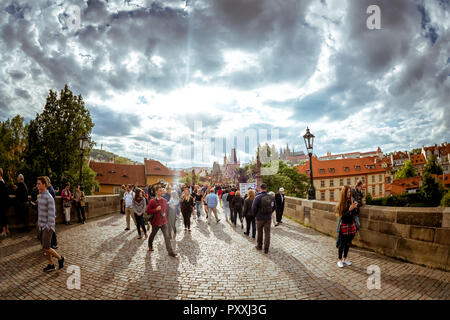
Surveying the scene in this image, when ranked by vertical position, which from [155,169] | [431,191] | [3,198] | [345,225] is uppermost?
[155,169]

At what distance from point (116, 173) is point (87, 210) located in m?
40.2

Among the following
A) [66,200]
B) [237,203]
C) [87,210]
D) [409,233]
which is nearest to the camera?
[409,233]

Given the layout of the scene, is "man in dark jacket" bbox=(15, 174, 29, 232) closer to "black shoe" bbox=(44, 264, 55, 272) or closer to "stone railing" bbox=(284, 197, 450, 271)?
"black shoe" bbox=(44, 264, 55, 272)

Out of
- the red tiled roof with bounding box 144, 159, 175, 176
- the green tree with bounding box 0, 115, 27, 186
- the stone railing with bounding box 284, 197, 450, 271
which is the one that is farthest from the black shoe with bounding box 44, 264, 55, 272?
the red tiled roof with bounding box 144, 159, 175, 176

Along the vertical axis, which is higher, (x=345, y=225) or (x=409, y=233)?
(x=345, y=225)

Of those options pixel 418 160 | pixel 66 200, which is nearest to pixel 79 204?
pixel 66 200

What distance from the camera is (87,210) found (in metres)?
11.1

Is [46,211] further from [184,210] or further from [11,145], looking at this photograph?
[11,145]

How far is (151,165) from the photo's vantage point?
54.9 metres

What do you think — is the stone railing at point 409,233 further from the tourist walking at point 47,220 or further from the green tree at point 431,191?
the green tree at point 431,191

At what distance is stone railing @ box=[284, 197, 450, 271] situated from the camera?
3.99 meters

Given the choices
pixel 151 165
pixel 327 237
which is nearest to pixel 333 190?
pixel 151 165

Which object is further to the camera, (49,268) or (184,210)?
(184,210)
